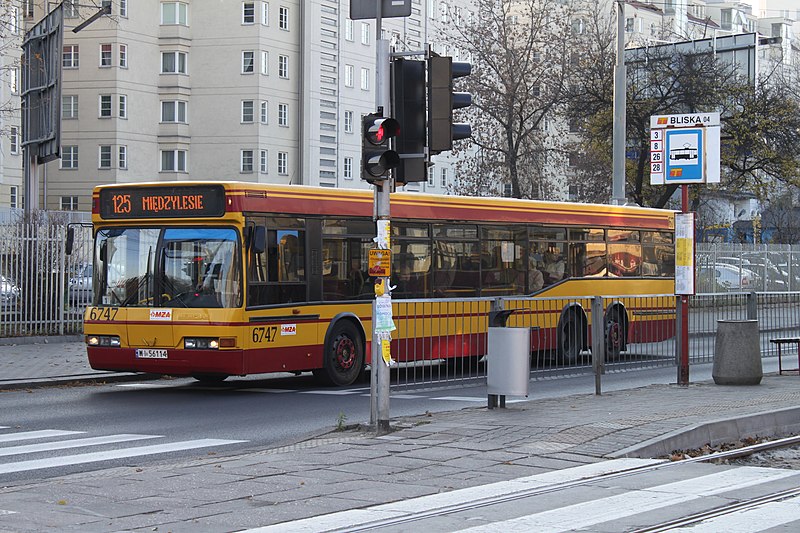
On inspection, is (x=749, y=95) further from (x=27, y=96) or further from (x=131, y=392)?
(x=131, y=392)

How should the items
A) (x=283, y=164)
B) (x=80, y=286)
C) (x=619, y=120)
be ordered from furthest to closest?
1. (x=283, y=164)
2. (x=619, y=120)
3. (x=80, y=286)

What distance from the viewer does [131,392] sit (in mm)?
18234

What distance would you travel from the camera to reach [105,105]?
66938mm

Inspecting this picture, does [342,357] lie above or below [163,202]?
below

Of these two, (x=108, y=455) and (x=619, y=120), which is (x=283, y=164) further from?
(x=108, y=455)

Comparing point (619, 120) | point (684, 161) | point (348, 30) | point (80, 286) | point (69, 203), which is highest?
point (348, 30)

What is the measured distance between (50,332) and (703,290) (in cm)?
2271

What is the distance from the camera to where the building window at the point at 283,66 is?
6923 centimetres

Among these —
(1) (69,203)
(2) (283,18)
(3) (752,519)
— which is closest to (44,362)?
(3) (752,519)

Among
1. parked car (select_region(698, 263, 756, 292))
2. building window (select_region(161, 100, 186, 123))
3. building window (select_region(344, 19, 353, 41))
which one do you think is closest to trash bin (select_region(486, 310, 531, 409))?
parked car (select_region(698, 263, 756, 292))

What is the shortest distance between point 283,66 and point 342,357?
2068 inches

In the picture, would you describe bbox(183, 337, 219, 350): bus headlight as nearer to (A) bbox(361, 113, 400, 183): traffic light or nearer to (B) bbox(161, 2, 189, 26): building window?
(A) bbox(361, 113, 400, 183): traffic light

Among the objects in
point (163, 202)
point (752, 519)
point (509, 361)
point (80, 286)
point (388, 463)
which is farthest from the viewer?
point (80, 286)

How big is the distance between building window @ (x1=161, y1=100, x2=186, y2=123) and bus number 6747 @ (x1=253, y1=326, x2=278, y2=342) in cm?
5307
